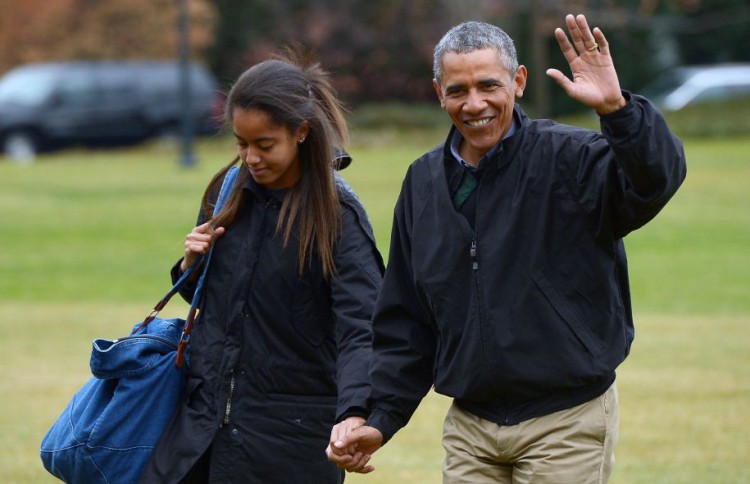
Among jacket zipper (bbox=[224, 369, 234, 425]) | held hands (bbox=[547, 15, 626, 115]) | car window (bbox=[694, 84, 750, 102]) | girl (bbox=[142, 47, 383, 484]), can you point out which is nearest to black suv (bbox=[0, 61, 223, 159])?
car window (bbox=[694, 84, 750, 102])

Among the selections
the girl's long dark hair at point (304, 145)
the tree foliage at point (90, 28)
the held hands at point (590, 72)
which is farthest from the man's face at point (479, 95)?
Result: the tree foliage at point (90, 28)

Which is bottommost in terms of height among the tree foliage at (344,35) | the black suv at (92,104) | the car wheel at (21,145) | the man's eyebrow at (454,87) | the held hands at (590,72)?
the car wheel at (21,145)

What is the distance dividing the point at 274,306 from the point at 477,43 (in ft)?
3.72

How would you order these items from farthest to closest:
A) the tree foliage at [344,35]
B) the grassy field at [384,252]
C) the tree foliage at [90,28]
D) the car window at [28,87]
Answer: the tree foliage at [90,28] → the tree foliage at [344,35] → the car window at [28,87] → the grassy field at [384,252]

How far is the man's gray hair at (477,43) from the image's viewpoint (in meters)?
4.17

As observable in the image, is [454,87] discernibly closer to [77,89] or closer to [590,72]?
[590,72]

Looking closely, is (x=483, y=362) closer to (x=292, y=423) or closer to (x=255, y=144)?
(x=292, y=423)

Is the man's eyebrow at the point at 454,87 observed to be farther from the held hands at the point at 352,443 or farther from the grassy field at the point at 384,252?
the grassy field at the point at 384,252

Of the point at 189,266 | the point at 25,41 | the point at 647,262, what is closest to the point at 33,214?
the point at 647,262

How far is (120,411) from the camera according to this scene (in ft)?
15.4

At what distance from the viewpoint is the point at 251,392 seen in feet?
15.3

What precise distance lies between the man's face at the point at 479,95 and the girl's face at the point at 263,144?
0.75 meters

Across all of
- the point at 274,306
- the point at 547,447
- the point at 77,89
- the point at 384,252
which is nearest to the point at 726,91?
the point at 77,89

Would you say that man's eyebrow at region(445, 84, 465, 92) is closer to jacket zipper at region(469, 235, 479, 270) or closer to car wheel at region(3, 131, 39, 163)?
jacket zipper at region(469, 235, 479, 270)
